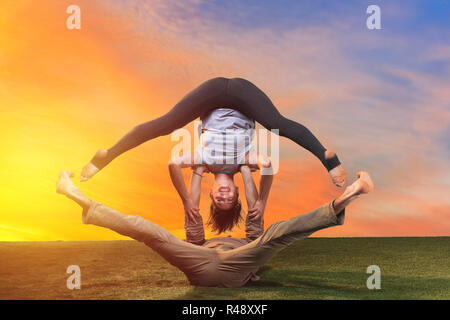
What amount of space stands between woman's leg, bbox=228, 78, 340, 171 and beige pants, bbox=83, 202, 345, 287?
3.25ft

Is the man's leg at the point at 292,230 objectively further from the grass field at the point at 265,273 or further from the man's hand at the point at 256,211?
the man's hand at the point at 256,211

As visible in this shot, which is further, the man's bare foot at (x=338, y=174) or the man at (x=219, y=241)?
the man's bare foot at (x=338, y=174)

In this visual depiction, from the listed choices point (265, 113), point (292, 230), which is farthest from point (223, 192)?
point (292, 230)

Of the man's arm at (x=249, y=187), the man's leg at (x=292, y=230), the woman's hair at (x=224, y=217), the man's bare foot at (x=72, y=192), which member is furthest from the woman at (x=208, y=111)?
the man's leg at (x=292, y=230)

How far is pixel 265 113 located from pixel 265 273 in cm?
168

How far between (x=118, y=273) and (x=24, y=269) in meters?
1.07

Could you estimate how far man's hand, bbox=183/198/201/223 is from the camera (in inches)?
161

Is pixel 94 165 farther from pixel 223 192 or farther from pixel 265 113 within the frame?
pixel 265 113

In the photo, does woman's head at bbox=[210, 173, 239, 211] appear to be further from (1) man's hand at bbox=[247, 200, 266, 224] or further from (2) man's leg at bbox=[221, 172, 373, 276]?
(2) man's leg at bbox=[221, 172, 373, 276]

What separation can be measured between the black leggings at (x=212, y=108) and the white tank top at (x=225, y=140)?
80mm

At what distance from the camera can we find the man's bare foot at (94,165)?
13.5 feet

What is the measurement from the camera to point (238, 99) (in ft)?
13.9

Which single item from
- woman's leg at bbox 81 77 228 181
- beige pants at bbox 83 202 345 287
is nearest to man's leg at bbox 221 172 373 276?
beige pants at bbox 83 202 345 287

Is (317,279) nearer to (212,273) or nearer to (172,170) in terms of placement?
(212,273)
